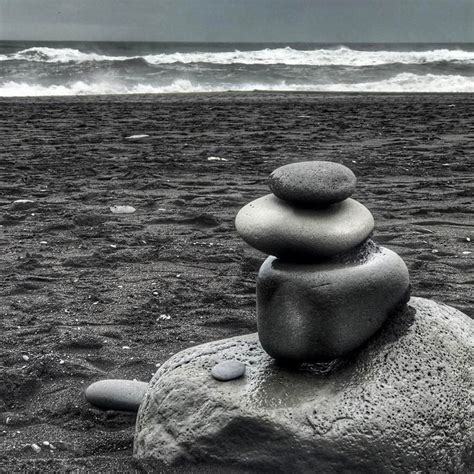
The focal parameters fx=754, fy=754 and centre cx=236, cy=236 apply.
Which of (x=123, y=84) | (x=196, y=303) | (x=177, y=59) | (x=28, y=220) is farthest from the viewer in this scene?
(x=177, y=59)

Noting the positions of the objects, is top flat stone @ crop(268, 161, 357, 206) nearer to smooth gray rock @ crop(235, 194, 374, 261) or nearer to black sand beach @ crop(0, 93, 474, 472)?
smooth gray rock @ crop(235, 194, 374, 261)

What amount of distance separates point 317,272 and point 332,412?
460 millimetres

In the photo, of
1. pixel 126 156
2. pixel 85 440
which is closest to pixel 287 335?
pixel 85 440

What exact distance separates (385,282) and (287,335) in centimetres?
38

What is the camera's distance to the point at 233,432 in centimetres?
242

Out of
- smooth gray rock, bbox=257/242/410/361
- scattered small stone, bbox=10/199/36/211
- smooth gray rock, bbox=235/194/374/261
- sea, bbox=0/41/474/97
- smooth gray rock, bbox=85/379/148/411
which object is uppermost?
smooth gray rock, bbox=235/194/374/261

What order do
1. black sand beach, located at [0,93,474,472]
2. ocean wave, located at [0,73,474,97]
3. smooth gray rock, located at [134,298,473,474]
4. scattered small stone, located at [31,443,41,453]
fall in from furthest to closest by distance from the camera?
ocean wave, located at [0,73,474,97], black sand beach, located at [0,93,474,472], scattered small stone, located at [31,443,41,453], smooth gray rock, located at [134,298,473,474]

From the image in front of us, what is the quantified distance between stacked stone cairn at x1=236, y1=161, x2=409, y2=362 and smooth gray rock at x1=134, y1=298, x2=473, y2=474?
10 cm

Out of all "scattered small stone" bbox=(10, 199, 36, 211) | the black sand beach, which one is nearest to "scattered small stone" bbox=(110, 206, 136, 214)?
the black sand beach

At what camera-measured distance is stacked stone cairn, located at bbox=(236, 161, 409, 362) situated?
8.21 ft

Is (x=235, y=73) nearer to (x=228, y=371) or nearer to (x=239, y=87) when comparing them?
(x=239, y=87)

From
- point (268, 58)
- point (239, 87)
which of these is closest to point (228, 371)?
point (239, 87)

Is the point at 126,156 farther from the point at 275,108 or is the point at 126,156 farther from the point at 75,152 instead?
the point at 275,108

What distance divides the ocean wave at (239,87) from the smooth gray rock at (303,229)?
20034 millimetres
